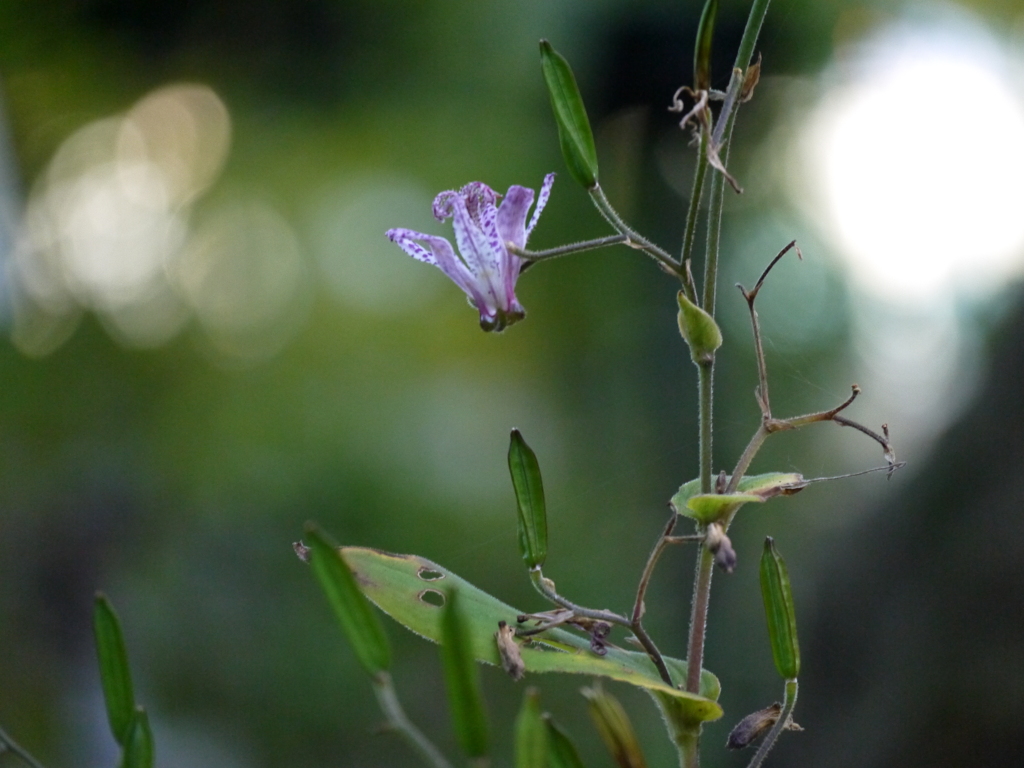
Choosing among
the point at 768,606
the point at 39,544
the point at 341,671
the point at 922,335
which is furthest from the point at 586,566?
the point at 768,606

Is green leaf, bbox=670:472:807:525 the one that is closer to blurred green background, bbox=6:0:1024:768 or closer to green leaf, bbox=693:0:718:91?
green leaf, bbox=693:0:718:91

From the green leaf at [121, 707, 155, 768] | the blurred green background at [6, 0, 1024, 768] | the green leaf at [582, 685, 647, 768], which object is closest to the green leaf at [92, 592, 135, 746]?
the green leaf at [121, 707, 155, 768]

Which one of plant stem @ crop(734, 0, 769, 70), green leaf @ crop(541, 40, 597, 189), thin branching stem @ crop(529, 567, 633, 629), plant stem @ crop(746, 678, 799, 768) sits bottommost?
plant stem @ crop(746, 678, 799, 768)

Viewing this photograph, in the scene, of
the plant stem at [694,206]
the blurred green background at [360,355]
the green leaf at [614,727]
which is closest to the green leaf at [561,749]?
the green leaf at [614,727]

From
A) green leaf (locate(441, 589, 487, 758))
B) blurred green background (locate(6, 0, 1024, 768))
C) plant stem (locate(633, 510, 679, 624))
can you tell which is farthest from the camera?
blurred green background (locate(6, 0, 1024, 768))

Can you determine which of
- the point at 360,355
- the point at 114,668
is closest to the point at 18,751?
the point at 114,668

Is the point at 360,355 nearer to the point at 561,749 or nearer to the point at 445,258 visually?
the point at 445,258

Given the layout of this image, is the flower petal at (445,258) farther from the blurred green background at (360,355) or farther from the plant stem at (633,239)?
the blurred green background at (360,355)
